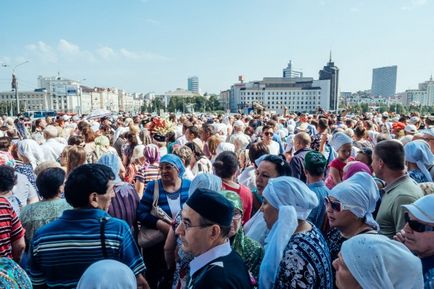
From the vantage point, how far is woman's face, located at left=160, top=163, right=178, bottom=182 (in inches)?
145

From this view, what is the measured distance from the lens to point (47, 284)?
2.37 metres

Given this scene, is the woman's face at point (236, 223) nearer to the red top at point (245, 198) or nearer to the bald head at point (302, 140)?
the red top at point (245, 198)

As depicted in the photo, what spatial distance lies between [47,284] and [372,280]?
2051mm

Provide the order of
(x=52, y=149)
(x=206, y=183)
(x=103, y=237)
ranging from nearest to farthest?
(x=103, y=237) < (x=206, y=183) < (x=52, y=149)

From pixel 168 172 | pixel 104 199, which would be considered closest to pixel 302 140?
pixel 168 172

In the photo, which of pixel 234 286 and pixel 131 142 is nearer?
pixel 234 286

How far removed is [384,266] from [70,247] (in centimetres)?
188

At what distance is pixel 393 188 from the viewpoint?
338 centimetres

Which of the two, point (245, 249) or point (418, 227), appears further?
point (245, 249)

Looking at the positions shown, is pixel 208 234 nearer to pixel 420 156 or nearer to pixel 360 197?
pixel 360 197

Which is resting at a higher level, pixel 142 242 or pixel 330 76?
pixel 330 76

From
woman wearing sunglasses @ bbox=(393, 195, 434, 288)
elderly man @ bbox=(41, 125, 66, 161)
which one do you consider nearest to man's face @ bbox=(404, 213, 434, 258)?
woman wearing sunglasses @ bbox=(393, 195, 434, 288)

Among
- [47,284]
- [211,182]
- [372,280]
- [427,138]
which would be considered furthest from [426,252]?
[427,138]

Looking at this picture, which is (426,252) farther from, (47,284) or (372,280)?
(47,284)
